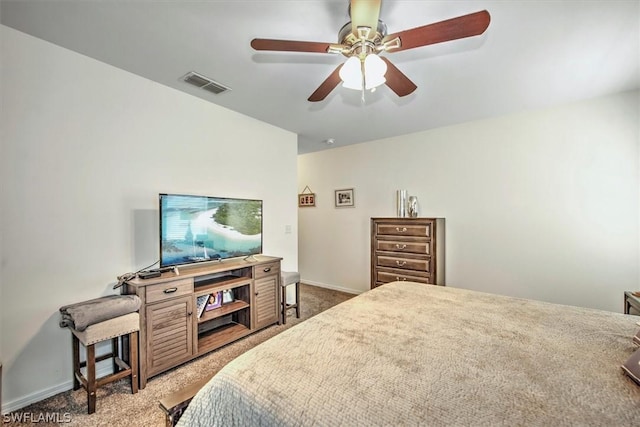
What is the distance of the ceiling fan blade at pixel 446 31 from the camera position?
47.2 inches

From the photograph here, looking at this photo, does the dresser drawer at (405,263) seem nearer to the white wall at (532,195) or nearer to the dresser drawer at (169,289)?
the white wall at (532,195)

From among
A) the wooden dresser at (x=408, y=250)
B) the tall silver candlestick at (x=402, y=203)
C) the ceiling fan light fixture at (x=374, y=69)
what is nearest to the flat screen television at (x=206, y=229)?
the wooden dresser at (x=408, y=250)

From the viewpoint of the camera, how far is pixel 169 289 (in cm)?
214

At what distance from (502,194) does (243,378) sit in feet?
11.7

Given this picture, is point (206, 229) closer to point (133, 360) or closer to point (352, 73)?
point (133, 360)

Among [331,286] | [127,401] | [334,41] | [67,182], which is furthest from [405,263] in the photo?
[67,182]

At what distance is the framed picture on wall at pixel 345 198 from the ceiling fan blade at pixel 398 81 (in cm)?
274

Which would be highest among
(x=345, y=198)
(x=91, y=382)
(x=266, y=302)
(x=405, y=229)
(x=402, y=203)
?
(x=345, y=198)

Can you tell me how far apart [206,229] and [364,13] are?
2149 mm

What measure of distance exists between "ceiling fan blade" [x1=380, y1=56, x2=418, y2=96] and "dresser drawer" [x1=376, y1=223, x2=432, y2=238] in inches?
76.9

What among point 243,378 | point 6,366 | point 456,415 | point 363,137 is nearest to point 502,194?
point 363,137

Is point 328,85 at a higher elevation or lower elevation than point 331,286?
higher

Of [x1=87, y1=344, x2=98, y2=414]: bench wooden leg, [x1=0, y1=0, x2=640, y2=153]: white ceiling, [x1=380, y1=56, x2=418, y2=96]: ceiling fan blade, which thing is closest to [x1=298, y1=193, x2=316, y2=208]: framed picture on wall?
[x1=0, y1=0, x2=640, y2=153]: white ceiling

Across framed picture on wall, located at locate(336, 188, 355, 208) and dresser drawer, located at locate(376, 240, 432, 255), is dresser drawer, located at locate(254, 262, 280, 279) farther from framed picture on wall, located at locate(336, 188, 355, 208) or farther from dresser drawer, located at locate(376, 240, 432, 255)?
framed picture on wall, located at locate(336, 188, 355, 208)
